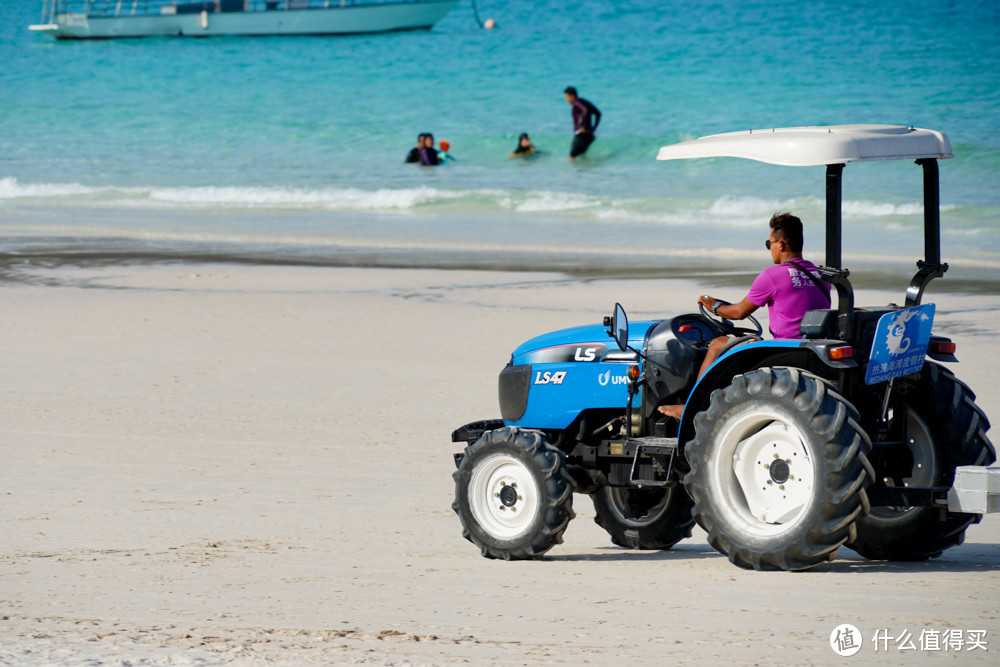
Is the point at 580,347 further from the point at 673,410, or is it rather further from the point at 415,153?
the point at 415,153

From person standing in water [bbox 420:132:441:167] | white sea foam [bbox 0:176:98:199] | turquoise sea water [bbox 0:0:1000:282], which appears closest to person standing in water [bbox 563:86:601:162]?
turquoise sea water [bbox 0:0:1000:282]

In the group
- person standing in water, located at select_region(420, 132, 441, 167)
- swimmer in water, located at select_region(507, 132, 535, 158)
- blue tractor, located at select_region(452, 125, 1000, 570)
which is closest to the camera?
blue tractor, located at select_region(452, 125, 1000, 570)

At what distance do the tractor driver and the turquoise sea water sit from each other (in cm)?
1166

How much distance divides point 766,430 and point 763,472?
0.58 ft

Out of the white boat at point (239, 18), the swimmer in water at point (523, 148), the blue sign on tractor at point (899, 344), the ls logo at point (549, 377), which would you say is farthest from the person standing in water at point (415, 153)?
the white boat at point (239, 18)

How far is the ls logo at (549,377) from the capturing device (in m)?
6.01

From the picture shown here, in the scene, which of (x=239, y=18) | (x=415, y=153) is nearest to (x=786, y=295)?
(x=415, y=153)

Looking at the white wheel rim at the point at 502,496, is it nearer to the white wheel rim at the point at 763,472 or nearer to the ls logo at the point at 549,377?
the ls logo at the point at 549,377

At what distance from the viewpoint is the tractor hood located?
19.3 feet

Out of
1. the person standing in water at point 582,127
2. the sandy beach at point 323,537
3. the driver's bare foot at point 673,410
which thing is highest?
the person standing in water at point 582,127

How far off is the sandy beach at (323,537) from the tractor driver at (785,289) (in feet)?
3.21

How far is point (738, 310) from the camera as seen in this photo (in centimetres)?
537

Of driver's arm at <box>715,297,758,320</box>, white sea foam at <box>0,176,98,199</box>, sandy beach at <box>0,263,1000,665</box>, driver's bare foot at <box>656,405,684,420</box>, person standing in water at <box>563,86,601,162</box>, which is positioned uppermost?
person standing in water at <box>563,86,601,162</box>

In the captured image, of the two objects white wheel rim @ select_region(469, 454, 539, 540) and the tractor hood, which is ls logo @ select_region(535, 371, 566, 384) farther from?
white wheel rim @ select_region(469, 454, 539, 540)
